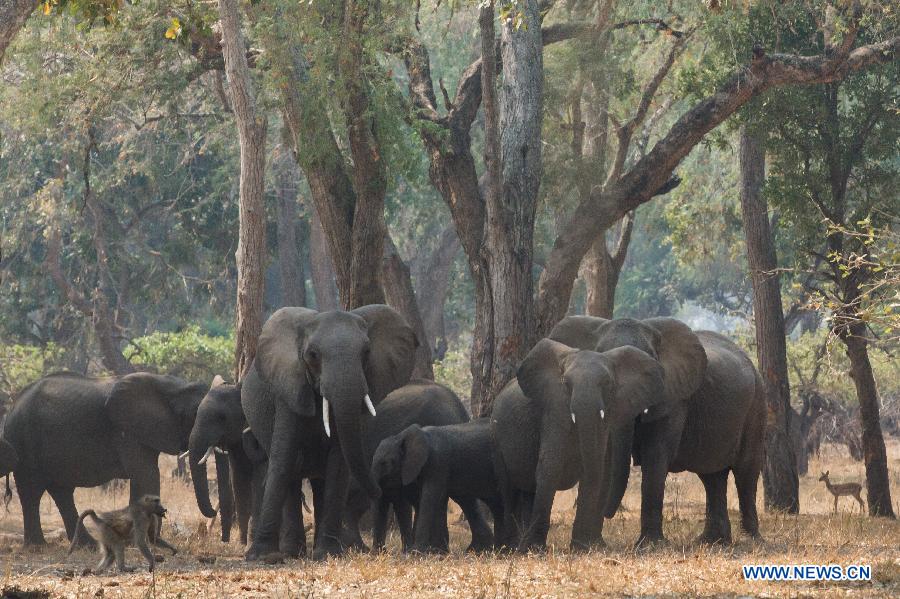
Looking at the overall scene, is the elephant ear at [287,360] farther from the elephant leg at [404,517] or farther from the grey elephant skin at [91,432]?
the grey elephant skin at [91,432]

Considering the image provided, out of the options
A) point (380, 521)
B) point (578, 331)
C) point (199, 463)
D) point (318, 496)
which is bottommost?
point (380, 521)

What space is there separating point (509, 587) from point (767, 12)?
1196cm

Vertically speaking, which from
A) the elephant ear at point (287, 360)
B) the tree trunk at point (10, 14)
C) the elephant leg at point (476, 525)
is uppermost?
the tree trunk at point (10, 14)

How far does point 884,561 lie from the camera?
1081 centimetres

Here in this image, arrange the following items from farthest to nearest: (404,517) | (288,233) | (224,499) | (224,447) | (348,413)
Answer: (288,233) → (224,499) → (224,447) → (404,517) → (348,413)

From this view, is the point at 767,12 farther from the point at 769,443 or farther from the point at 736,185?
the point at 736,185

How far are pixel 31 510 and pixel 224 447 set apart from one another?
3.19 m

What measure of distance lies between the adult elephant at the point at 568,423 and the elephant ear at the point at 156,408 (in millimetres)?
4143

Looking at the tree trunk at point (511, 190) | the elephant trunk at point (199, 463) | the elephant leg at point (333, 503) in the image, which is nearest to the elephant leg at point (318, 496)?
the elephant leg at point (333, 503)

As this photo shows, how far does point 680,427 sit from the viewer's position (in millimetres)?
13305

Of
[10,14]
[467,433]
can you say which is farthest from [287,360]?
[10,14]

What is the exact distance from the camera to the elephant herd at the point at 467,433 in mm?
12180

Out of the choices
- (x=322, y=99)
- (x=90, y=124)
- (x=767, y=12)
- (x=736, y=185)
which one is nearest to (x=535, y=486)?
(x=322, y=99)

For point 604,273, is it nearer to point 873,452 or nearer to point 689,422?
point 873,452
